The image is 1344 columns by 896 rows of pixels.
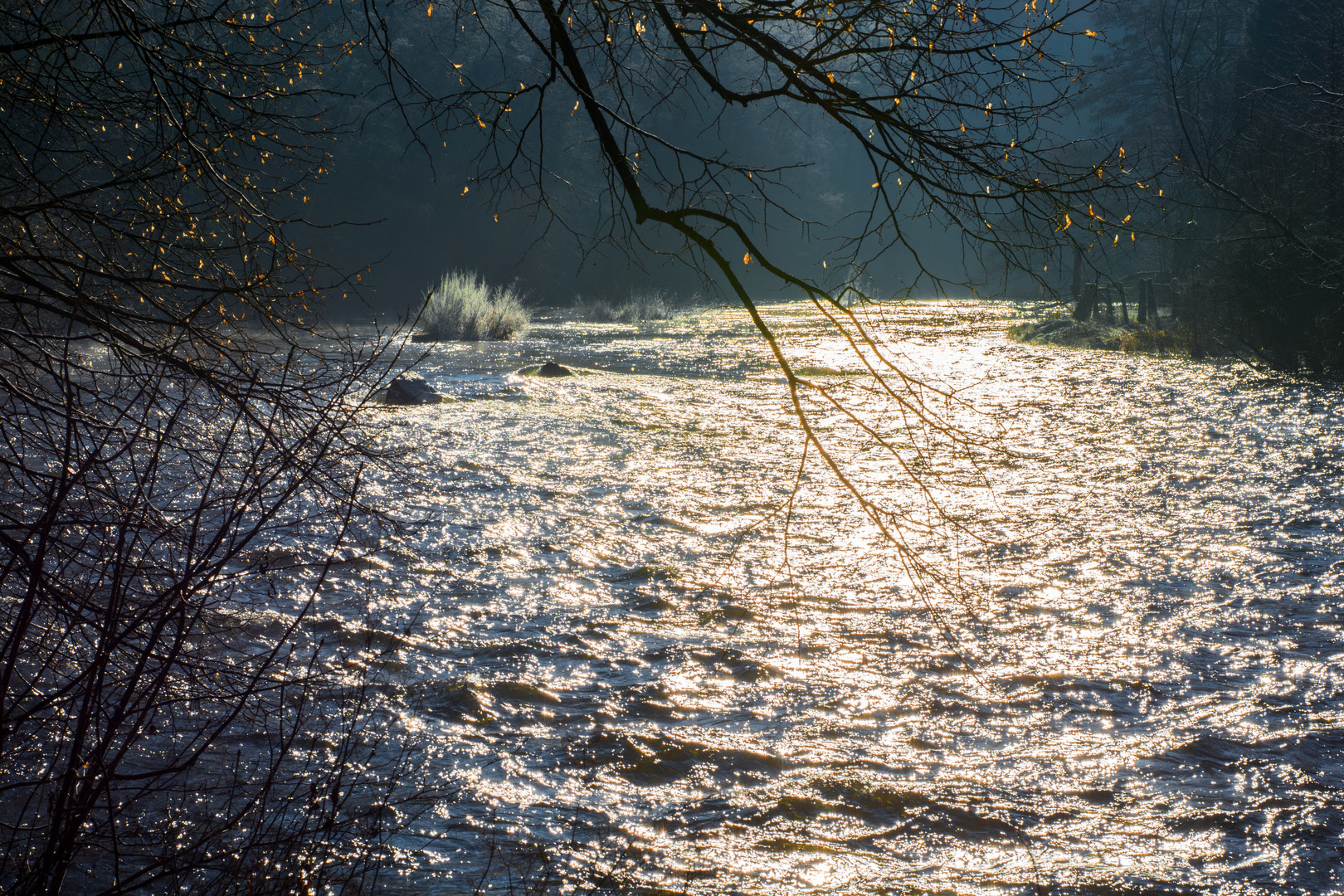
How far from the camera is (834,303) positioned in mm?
3473

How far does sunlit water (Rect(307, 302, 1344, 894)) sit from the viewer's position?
3643 millimetres

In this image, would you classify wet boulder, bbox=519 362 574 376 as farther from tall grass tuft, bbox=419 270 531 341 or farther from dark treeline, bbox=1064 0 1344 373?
dark treeline, bbox=1064 0 1344 373

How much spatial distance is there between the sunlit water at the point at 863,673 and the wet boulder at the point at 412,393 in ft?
10.5

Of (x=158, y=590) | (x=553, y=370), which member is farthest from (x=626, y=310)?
(x=158, y=590)

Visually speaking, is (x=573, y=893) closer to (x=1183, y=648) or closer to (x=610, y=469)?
(x=1183, y=648)

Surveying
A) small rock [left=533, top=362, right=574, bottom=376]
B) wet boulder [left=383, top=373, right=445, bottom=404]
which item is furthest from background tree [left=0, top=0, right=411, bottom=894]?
small rock [left=533, top=362, right=574, bottom=376]

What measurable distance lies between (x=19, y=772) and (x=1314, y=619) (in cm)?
671

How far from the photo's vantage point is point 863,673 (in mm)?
5176

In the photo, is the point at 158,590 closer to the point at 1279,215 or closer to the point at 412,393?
the point at 412,393

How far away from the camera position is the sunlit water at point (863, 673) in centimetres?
364

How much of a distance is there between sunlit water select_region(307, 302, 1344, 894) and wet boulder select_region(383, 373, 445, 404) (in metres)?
3.20

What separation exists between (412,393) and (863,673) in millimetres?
10342

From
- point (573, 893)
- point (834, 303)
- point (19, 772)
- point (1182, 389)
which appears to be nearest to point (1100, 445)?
point (1182, 389)

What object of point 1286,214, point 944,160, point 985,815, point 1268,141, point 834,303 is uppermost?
point 1268,141
